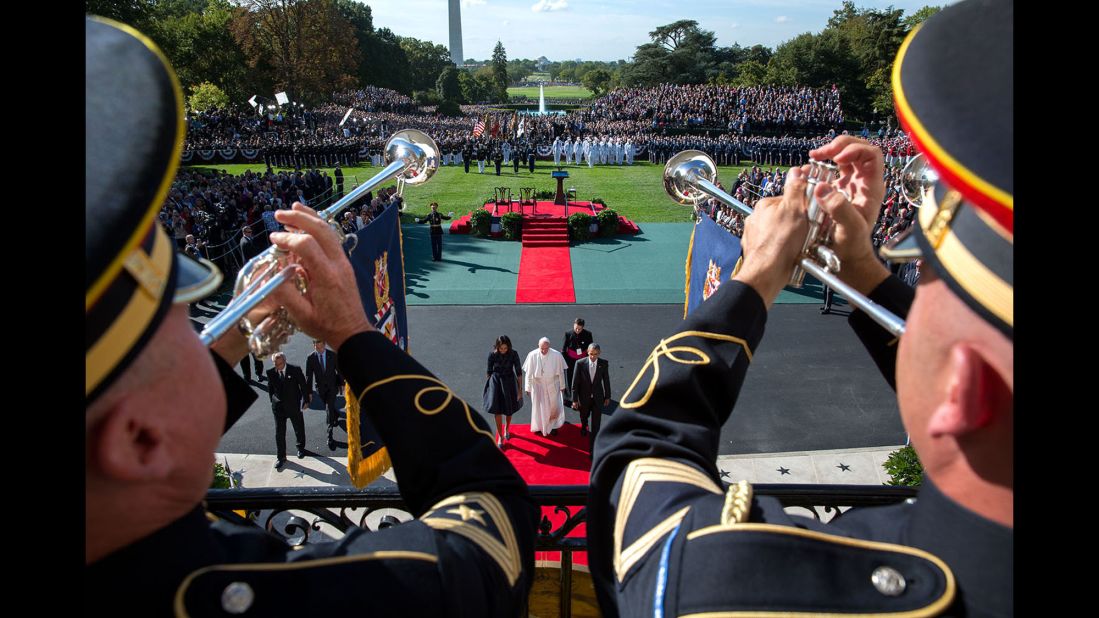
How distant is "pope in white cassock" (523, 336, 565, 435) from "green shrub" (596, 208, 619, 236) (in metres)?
12.5

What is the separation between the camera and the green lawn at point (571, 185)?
86.4ft

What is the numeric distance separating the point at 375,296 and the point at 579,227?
15695mm

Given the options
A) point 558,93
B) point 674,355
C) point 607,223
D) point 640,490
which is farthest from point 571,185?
point 558,93

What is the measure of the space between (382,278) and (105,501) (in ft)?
18.0

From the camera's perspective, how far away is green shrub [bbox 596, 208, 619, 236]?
22.0 meters

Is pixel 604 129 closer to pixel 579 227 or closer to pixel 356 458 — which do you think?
pixel 579 227

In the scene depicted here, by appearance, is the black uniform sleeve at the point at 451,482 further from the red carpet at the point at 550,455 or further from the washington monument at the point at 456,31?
the washington monument at the point at 456,31

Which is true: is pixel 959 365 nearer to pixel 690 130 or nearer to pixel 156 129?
pixel 156 129

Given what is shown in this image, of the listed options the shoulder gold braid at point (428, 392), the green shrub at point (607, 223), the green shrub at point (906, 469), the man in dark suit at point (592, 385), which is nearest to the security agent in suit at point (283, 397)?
the man in dark suit at point (592, 385)

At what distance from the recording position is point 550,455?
9711 mm

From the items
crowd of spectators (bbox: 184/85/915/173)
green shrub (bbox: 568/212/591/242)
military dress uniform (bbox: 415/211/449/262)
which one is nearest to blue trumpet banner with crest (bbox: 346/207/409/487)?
military dress uniform (bbox: 415/211/449/262)

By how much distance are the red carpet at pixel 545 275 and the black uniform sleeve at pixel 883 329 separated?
1357 centimetres

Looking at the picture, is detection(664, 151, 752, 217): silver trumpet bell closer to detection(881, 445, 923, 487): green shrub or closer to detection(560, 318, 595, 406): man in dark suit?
detection(881, 445, 923, 487): green shrub

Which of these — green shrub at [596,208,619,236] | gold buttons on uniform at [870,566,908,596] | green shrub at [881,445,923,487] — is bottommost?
green shrub at [881,445,923,487]
